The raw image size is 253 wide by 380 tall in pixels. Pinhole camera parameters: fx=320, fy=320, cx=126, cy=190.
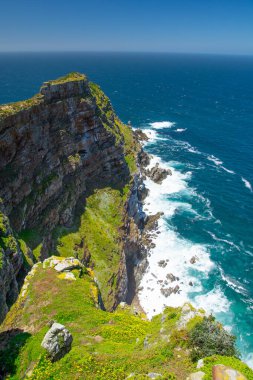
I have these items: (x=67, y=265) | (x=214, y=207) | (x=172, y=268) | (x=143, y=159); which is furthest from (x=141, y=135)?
(x=67, y=265)

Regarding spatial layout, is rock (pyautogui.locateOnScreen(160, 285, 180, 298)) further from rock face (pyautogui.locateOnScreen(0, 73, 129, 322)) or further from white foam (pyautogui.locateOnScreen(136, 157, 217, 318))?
rock face (pyautogui.locateOnScreen(0, 73, 129, 322))

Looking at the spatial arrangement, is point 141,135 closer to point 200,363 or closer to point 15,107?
point 15,107

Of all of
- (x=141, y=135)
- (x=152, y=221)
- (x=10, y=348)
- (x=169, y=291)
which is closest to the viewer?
(x=10, y=348)

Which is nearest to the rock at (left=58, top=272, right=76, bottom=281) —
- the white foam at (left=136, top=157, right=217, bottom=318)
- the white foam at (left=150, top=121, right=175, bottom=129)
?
the white foam at (left=136, top=157, right=217, bottom=318)

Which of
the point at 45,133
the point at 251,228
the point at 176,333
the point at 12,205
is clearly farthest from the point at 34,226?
the point at 251,228

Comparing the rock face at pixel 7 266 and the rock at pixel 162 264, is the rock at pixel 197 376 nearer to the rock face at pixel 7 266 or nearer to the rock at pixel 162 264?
the rock face at pixel 7 266

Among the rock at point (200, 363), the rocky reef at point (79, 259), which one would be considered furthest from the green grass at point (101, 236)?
the rock at point (200, 363)

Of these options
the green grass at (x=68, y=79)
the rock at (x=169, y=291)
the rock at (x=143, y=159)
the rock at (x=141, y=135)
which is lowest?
the rock at (x=169, y=291)

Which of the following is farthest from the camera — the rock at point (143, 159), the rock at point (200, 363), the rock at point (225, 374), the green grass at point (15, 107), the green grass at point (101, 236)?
the rock at point (143, 159)
